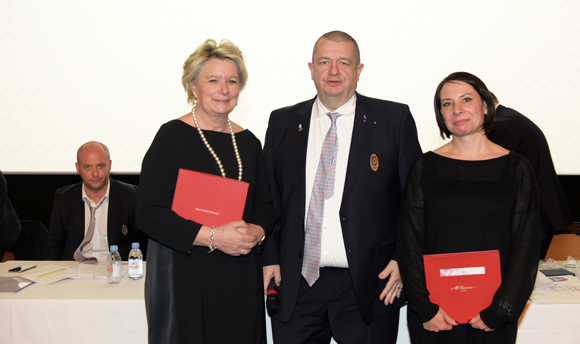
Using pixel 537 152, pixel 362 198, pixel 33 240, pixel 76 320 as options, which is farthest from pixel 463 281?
pixel 33 240

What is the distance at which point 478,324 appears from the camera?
1.96 m

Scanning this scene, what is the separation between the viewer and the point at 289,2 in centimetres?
464

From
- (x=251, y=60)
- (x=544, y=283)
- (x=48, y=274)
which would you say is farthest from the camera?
(x=251, y=60)

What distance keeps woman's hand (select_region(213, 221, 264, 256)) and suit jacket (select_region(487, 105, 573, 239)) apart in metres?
2.40

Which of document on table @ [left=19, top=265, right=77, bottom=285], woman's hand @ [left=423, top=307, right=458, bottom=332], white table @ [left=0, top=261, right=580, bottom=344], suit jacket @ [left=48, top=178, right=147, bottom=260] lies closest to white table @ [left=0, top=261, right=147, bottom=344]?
white table @ [left=0, top=261, right=580, bottom=344]

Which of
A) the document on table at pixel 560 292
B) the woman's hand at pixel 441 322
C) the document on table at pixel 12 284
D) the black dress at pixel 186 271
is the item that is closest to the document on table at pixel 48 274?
the document on table at pixel 12 284

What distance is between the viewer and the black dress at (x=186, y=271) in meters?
1.96

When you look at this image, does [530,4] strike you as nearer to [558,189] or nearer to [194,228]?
[558,189]

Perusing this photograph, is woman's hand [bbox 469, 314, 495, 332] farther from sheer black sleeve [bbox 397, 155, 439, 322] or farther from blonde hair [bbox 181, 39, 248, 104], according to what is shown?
blonde hair [bbox 181, 39, 248, 104]

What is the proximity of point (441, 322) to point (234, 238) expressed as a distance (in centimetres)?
92

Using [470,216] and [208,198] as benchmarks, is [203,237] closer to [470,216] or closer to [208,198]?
[208,198]

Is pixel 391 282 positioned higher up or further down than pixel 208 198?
further down

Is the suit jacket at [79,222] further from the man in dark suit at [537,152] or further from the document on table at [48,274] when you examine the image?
the man in dark suit at [537,152]

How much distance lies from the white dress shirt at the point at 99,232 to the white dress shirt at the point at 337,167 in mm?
2284
